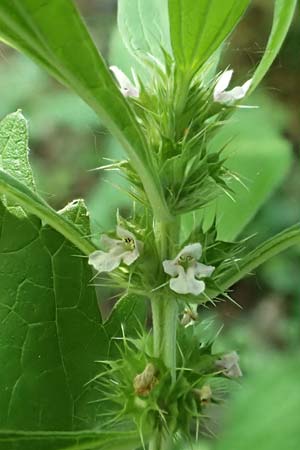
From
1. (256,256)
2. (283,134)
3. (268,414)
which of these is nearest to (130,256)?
(256,256)

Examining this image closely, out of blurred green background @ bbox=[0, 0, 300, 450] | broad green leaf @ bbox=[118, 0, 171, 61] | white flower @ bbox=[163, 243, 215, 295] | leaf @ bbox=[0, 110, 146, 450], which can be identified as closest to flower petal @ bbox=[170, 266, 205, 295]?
white flower @ bbox=[163, 243, 215, 295]

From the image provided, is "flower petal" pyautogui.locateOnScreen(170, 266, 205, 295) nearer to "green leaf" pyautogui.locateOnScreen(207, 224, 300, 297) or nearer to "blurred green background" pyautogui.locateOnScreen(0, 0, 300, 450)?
"green leaf" pyautogui.locateOnScreen(207, 224, 300, 297)

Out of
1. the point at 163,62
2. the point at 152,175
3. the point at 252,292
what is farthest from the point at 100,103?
the point at 252,292

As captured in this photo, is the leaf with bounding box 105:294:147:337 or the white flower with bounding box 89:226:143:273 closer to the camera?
the white flower with bounding box 89:226:143:273

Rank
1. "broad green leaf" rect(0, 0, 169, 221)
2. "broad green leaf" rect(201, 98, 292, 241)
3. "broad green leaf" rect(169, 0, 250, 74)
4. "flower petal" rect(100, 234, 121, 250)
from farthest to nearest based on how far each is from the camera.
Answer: "broad green leaf" rect(201, 98, 292, 241), "flower petal" rect(100, 234, 121, 250), "broad green leaf" rect(169, 0, 250, 74), "broad green leaf" rect(0, 0, 169, 221)

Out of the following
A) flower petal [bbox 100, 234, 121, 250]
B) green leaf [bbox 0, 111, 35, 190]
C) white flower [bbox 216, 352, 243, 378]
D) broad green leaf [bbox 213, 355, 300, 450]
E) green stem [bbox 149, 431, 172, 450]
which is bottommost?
broad green leaf [bbox 213, 355, 300, 450]

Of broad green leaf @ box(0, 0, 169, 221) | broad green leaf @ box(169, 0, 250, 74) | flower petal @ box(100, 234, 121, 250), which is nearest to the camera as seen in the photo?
broad green leaf @ box(0, 0, 169, 221)

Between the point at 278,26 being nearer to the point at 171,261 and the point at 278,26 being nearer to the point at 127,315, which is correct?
the point at 171,261
